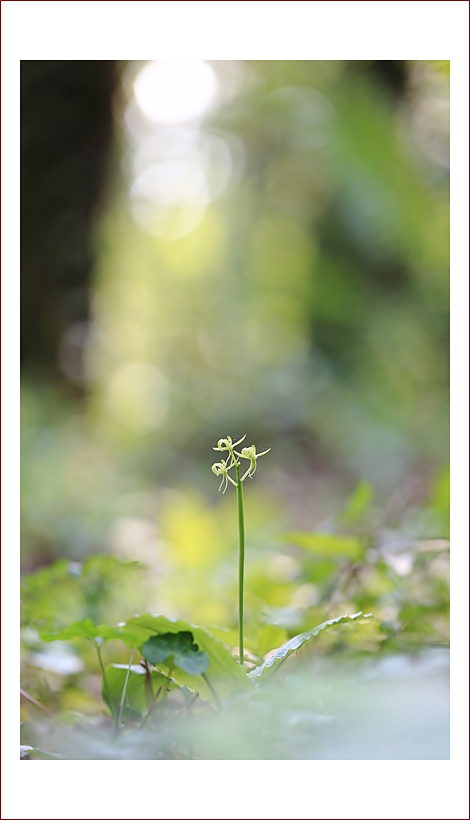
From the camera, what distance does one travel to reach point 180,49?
2.07 ft

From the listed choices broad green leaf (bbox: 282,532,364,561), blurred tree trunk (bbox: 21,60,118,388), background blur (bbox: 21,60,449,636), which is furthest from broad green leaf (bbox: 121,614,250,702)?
blurred tree trunk (bbox: 21,60,118,388)

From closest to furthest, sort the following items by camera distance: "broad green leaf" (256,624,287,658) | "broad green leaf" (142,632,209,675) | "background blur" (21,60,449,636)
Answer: "broad green leaf" (142,632,209,675), "broad green leaf" (256,624,287,658), "background blur" (21,60,449,636)

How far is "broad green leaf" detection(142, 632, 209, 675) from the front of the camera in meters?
0.42

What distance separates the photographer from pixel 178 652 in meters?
0.43

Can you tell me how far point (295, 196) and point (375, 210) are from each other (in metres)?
0.69

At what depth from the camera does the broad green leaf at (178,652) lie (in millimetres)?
421

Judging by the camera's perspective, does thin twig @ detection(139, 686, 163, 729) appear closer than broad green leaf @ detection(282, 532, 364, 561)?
Yes

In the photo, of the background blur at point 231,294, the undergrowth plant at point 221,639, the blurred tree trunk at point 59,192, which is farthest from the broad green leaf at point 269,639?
the blurred tree trunk at point 59,192

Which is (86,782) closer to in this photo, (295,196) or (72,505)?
(72,505)

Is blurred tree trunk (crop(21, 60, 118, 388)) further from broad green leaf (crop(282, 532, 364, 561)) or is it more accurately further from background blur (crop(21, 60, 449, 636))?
broad green leaf (crop(282, 532, 364, 561))

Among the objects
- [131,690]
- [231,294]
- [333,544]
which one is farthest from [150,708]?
[231,294]

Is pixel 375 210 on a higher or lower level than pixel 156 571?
higher

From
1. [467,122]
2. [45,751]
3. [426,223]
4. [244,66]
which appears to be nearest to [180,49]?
[467,122]

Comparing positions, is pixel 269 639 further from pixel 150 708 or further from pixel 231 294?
pixel 231 294
